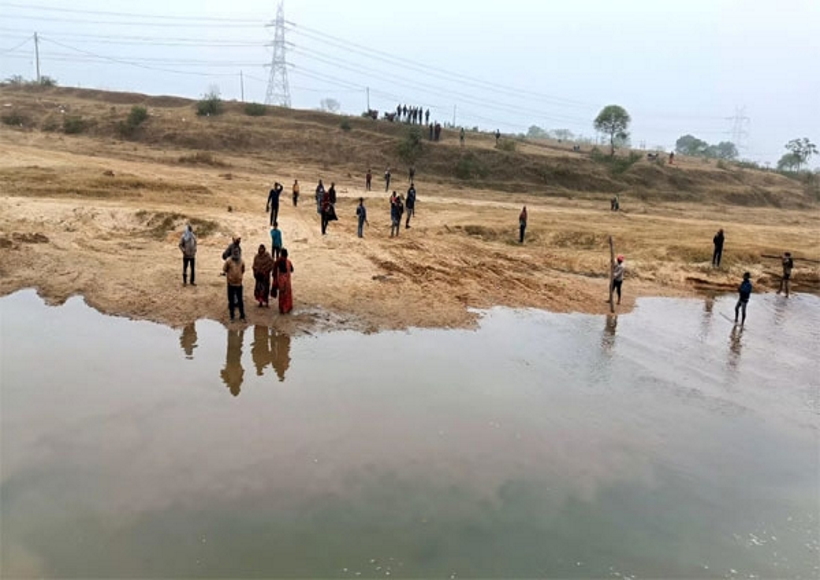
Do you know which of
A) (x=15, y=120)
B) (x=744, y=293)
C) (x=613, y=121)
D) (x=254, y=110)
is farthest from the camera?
(x=613, y=121)

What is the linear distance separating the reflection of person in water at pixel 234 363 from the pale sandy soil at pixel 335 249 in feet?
3.12

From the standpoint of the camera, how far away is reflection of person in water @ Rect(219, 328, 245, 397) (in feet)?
34.8

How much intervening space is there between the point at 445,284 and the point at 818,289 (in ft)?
46.4

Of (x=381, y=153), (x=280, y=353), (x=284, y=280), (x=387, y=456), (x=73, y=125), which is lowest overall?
(x=387, y=456)

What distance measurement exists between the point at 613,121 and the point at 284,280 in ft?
198

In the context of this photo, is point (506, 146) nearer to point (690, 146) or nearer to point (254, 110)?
point (254, 110)

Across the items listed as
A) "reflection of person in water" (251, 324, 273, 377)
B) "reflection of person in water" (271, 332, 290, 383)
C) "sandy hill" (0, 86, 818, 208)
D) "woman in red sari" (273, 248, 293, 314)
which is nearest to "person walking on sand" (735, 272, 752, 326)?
"woman in red sari" (273, 248, 293, 314)

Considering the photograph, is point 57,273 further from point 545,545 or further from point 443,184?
point 443,184

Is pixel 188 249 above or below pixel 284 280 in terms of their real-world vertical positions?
above

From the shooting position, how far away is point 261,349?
39.7 feet

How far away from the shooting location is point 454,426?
32.2ft

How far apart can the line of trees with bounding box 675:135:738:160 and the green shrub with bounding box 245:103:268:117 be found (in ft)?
244

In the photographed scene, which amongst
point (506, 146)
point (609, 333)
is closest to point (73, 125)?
point (506, 146)

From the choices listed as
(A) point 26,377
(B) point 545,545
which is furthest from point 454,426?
(A) point 26,377
